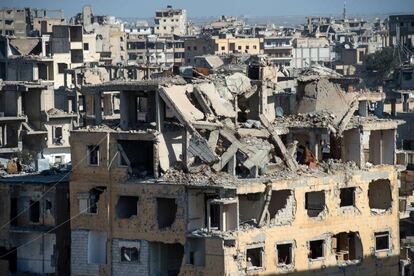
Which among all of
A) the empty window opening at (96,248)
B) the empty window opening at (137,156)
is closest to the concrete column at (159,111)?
the empty window opening at (137,156)

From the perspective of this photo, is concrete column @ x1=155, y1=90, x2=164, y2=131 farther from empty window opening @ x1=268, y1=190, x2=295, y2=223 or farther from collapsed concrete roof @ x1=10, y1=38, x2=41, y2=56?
collapsed concrete roof @ x1=10, y1=38, x2=41, y2=56

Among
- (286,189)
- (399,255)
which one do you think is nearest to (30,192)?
(286,189)

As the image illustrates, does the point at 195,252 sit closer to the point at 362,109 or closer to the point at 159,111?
the point at 159,111

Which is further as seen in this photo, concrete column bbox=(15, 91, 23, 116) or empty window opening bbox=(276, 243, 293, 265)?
concrete column bbox=(15, 91, 23, 116)

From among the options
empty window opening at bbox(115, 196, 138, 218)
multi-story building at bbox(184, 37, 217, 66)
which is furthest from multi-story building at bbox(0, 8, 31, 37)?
empty window opening at bbox(115, 196, 138, 218)

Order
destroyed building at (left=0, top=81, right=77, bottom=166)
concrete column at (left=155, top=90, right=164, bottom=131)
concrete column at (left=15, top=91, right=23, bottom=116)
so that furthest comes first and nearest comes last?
concrete column at (left=15, top=91, right=23, bottom=116)
destroyed building at (left=0, top=81, right=77, bottom=166)
concrete column at (left=155, top=90, right=164, bottom=131)

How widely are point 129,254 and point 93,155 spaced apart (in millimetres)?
2932

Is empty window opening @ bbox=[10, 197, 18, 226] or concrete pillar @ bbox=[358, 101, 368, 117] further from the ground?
concrete pillar @ bbox=[358, 101, 368, 117]

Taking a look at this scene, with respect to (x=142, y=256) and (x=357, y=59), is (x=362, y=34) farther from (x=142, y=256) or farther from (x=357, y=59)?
(x=142, y=256)

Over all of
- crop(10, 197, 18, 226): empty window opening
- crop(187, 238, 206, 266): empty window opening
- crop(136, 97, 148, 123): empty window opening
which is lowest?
crop(187, 238, 206, 266): empty window opening

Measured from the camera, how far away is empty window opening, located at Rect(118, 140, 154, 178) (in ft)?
136

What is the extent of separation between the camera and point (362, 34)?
14388 centimetres

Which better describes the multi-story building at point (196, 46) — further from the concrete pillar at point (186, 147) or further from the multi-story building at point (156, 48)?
the concrete pillar at point (186, 147)

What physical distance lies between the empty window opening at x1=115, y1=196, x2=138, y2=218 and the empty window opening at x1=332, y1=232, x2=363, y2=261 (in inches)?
235
